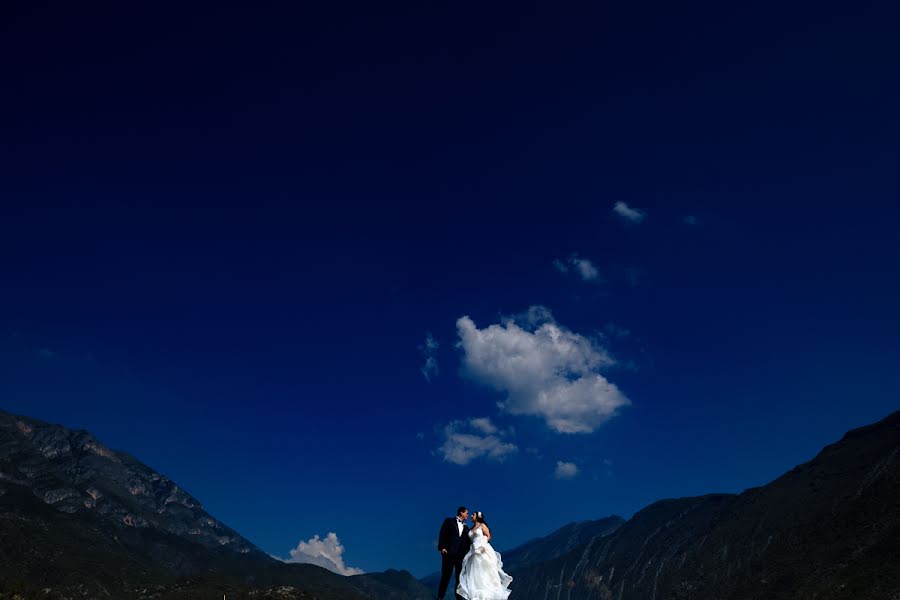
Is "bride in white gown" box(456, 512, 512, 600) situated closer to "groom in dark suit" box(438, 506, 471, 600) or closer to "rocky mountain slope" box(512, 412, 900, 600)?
"groom in dark suit" box(438, 506, 471, 600)

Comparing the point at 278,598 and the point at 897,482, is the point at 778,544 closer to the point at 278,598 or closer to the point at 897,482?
the point at 897,482

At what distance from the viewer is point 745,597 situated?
448 ft

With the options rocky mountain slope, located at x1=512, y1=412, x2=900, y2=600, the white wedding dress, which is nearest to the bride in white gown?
the white wedding dress

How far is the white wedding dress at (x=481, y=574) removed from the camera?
1853 cm

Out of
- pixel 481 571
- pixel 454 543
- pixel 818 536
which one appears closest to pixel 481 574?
pixel 481 571

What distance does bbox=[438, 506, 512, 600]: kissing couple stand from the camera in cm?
1859

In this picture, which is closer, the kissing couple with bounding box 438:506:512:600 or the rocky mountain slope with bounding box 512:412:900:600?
the kissing couple with bounding box 438:506:512:600

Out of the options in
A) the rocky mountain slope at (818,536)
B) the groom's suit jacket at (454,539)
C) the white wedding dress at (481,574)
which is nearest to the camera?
the white wedding dress at (481,574)

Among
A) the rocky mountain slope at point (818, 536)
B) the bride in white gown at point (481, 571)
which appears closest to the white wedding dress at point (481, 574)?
the bride in white gown at point (481, 571)

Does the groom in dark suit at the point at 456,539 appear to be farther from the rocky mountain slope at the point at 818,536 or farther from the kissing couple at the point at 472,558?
the rocky mountain slope at the point at 818,536

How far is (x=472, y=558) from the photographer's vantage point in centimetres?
1891

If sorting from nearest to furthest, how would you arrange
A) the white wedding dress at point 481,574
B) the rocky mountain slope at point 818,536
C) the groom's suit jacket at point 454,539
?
the white wedding dress at point 481,574 → the groom's suit jacket at point 454,539 → the rocky mountain slope at point 818,536

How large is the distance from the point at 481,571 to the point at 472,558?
0.43m

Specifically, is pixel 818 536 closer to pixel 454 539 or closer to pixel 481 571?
pixel 481 571
